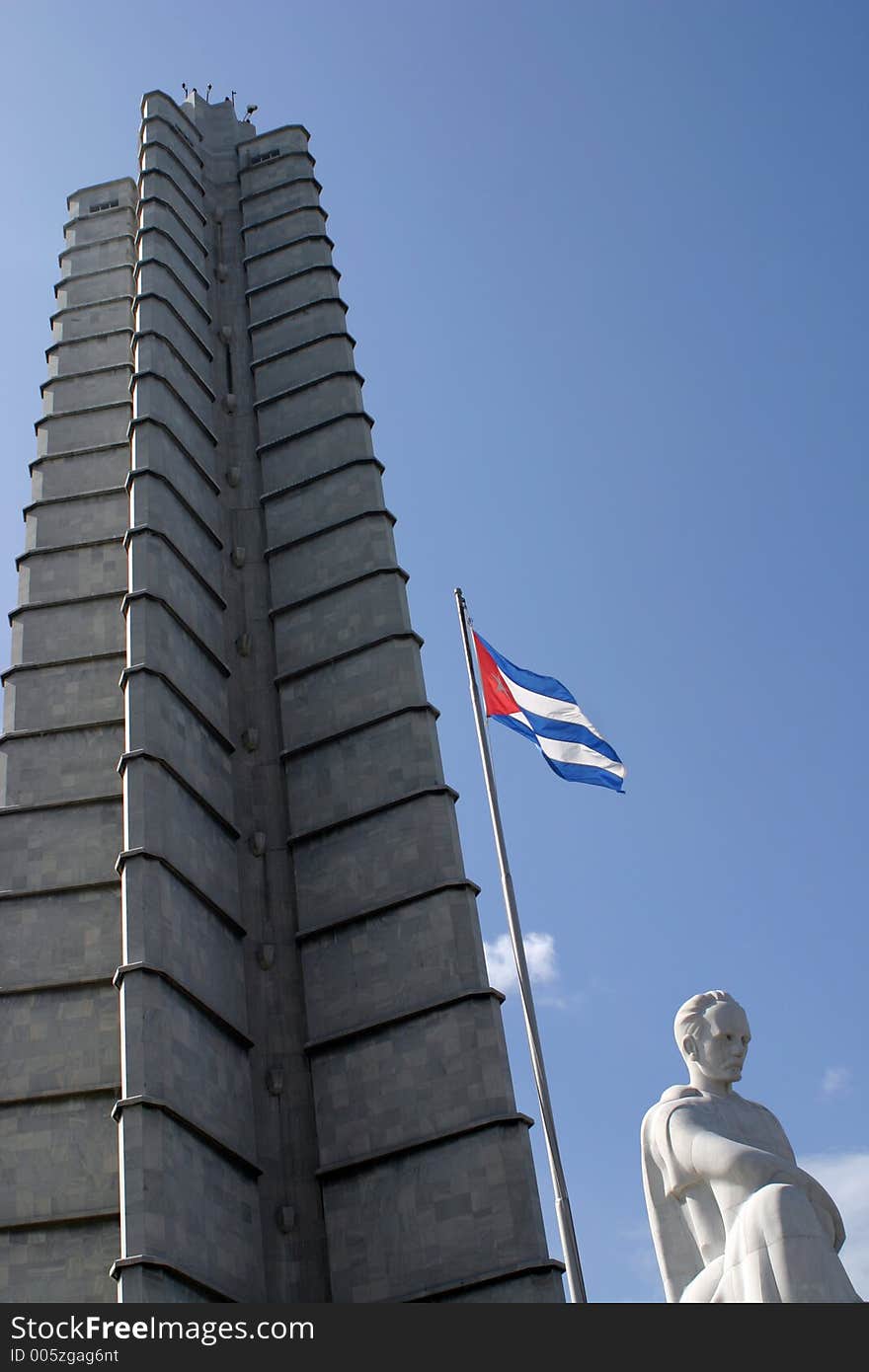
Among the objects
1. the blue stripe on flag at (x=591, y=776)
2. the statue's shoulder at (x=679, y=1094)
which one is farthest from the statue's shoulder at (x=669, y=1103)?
the blue stripe on flag at (x=591, y=776)

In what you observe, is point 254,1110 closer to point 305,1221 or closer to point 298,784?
point 305,1221

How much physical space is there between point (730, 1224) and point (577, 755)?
667 cm

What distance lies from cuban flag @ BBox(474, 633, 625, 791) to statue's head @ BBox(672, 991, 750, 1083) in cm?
513

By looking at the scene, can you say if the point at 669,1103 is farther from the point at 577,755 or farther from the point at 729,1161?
the point at 577,755

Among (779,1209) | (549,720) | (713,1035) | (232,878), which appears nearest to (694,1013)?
(713,1035)

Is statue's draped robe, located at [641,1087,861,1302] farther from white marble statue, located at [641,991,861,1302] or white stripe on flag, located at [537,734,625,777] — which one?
white stripe on flag, located at [537,734,625,777]

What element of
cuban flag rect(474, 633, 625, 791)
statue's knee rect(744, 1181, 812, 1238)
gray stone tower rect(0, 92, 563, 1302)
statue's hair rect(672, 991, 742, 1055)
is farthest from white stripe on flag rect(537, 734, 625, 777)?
statue's knee rect(744, 1181, 812, 1238)

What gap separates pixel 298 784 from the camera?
18547 millimetres

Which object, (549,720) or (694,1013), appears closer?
(694,1013)

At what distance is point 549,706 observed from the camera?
46.1 feet

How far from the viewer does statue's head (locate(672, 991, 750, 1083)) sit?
800 cm

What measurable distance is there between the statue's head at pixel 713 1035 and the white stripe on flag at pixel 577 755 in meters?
5.16

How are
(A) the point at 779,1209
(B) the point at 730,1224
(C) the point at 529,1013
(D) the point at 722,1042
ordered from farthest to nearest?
1. (C) the point at 529,1013
2. (D) the point at 722,1042
3. (B) the point at 730,1224
4. (A) the point at 779,1209

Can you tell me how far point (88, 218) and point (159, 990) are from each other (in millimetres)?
19395
